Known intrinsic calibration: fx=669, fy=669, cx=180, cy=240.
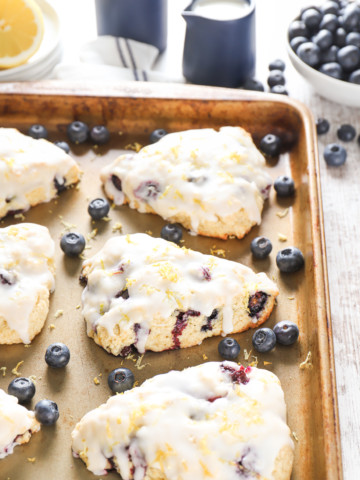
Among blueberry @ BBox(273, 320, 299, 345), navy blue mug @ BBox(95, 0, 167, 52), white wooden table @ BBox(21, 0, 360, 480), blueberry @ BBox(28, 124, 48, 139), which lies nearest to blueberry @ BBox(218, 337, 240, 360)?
blueberry @ BBox(273, 320, 299, 345)

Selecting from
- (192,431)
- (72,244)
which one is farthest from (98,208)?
(192,431)

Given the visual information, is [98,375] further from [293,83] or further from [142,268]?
[293,83]

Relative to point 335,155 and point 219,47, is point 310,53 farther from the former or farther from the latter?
point 335,155

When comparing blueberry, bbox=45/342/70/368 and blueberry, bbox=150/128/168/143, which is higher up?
blueberry, bbox=150/128/168/143

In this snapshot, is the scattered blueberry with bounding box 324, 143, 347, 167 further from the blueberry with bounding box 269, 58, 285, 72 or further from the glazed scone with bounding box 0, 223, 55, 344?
the glazed scone with bounding box 0, 223, 55, 344

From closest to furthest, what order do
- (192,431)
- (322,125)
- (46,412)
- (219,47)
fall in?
1. (192,431)
2. (46,412)
3. (219,47)
4. (322,125)

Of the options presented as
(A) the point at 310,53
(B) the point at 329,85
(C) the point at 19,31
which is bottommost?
(B) the point at 329,85
